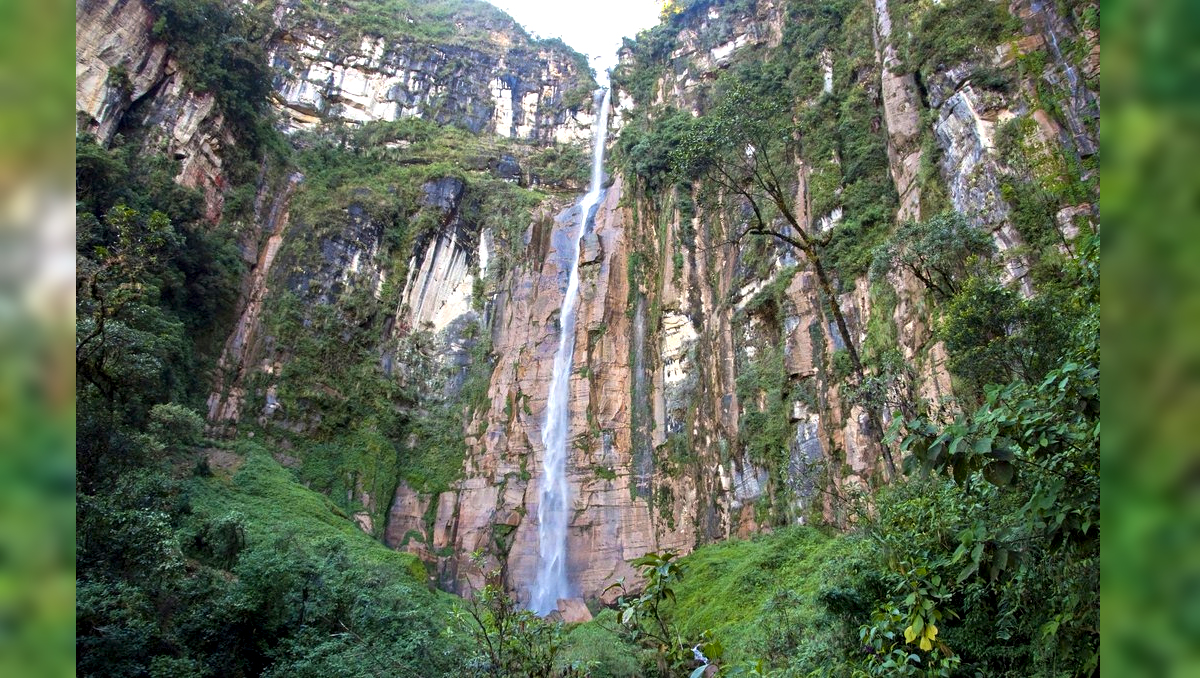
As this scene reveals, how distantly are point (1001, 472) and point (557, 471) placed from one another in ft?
70.7

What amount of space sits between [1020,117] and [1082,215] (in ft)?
8.82

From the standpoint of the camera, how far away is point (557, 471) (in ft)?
77.0

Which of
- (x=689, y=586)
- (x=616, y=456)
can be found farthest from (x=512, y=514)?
(x=689, y=586)

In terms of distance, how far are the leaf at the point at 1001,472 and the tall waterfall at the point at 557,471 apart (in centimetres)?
1970

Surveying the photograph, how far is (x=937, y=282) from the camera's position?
1322 cm

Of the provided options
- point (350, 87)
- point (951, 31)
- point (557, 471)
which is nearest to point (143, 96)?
point (350, 87)

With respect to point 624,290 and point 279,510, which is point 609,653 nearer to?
point 279,510

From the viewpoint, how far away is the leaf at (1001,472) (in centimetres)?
252

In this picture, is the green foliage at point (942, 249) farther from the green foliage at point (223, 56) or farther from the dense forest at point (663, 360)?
the green foliage at point (223, 56)

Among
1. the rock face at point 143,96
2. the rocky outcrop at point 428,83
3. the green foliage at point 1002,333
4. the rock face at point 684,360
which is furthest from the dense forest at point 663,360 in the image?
the rocky outcrop at point 428,83

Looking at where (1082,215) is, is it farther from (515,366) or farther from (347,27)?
(347,27)

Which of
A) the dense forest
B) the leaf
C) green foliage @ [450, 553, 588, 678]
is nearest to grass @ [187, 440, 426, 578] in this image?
the dense forest
